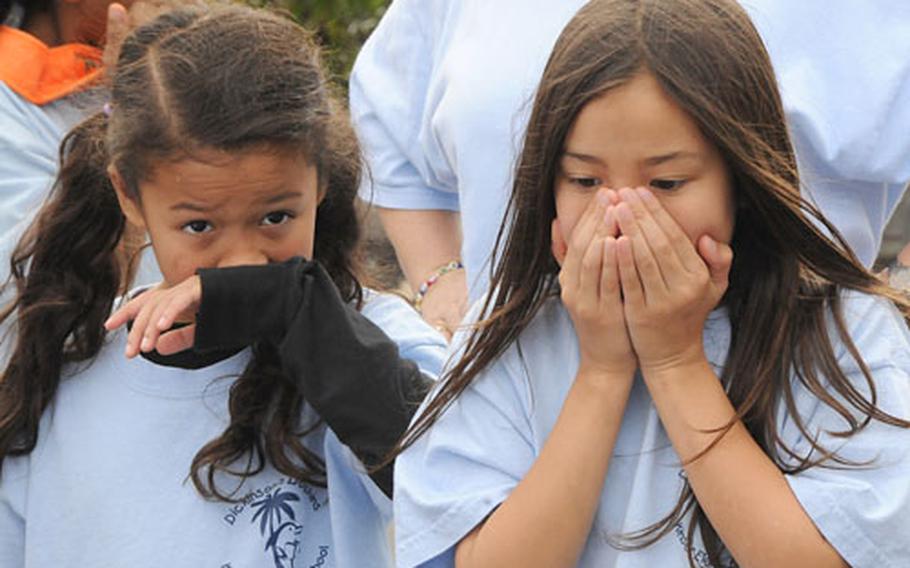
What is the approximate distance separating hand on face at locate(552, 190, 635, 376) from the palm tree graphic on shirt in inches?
24.6

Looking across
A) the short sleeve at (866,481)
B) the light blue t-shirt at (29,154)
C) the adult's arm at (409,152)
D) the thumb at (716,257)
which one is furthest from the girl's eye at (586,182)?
the light blue t-shirt at (29,154)

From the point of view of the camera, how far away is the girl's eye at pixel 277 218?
2703 mm

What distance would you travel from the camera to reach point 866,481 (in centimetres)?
222

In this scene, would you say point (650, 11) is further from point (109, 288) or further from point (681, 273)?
point (109, 288)

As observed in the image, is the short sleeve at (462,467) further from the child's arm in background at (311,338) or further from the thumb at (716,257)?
the thumb at (716,257)

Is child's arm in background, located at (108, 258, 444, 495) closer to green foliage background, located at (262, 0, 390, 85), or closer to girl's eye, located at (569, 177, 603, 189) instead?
girl's eye, located at (569, 177, 603, 189)

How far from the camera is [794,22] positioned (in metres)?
2.78

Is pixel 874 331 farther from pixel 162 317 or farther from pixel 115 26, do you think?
pixel 115 26

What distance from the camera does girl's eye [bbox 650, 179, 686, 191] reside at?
7.46ft

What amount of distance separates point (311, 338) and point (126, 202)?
0.47 metres

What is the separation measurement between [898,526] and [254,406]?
1.05 metres

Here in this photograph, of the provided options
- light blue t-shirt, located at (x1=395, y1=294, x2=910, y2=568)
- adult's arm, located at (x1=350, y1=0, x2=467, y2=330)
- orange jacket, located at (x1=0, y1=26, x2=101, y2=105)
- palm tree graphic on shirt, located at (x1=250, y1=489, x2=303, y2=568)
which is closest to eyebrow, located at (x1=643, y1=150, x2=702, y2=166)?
light blue t-shirt, located at (x1=395, y1=294, x2=910, y2=568)

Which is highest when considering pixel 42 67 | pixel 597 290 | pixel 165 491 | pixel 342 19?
pixel 597 290

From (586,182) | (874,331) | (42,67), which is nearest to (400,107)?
(42,67)
